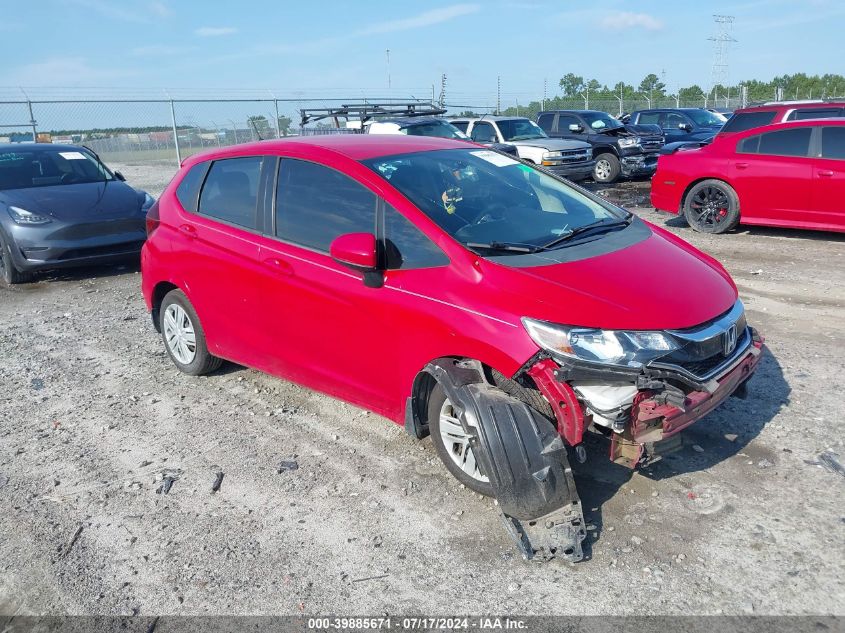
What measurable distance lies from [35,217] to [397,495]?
703 cm

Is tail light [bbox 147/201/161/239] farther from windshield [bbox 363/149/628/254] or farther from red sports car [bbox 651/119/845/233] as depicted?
red sports car [bbox 651/119/845/233]

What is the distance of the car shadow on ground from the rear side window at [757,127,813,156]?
5.69m

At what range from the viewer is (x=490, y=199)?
4.27 meters

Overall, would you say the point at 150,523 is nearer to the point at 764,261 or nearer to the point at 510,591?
the point at 510,591

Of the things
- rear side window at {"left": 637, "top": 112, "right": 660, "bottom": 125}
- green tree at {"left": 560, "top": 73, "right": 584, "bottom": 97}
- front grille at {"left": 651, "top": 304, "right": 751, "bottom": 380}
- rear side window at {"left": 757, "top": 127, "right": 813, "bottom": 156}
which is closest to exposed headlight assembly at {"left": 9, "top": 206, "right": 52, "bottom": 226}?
front grille at {"left": 651, "top": 304, "right": 751, "bottom": 380}

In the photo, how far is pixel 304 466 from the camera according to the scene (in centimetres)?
421

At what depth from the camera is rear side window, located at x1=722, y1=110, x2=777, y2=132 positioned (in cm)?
1212

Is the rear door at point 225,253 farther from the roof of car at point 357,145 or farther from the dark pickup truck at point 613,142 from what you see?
the dark pickup truck at point 613,142

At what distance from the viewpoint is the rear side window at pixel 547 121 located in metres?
18.5

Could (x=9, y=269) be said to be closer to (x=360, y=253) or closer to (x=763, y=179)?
(x=360, y=253)

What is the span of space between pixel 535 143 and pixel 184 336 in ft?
39.5

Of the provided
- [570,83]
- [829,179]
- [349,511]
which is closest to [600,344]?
[349,511]

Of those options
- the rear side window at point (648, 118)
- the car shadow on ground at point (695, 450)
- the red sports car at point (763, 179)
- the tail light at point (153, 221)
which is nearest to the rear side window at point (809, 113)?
the red sports car at point (763, 179)

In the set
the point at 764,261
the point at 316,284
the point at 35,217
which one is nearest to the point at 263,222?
the point at 316,284
